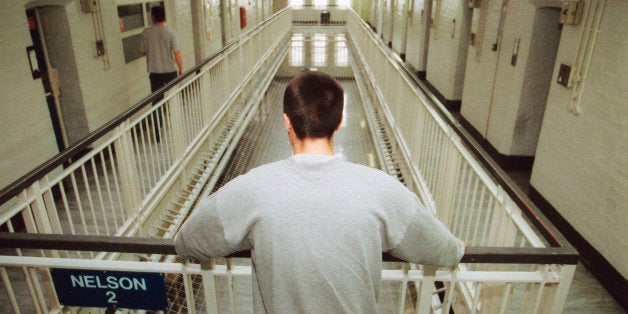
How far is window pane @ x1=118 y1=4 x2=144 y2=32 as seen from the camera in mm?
5847

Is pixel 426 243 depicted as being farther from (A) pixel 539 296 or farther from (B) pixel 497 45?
(B) pixel 497 45

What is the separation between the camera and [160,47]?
17.0 ft

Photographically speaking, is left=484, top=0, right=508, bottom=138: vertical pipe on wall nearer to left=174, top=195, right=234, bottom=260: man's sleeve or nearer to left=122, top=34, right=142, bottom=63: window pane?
left=122, top=34, right=142, bottom=63: window pane

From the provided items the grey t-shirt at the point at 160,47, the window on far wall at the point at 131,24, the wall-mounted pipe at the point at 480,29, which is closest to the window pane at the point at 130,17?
the window on far wall at the point at 131,24

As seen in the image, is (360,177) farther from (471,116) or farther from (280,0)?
(280,0)

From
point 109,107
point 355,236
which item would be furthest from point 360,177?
point 109,107

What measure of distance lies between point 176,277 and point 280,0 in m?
22.7

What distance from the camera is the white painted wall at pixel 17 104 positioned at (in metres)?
3.59

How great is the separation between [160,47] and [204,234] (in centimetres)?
460

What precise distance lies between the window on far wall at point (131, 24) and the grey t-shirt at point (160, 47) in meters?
0.83

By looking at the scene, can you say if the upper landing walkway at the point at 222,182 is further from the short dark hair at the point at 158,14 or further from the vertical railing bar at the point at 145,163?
the short dark hair at the point at 158,14

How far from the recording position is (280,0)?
23.7m

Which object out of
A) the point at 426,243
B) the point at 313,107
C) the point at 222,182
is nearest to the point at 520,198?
the point at 426,243

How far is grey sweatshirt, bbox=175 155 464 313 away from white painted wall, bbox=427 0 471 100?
702cm
